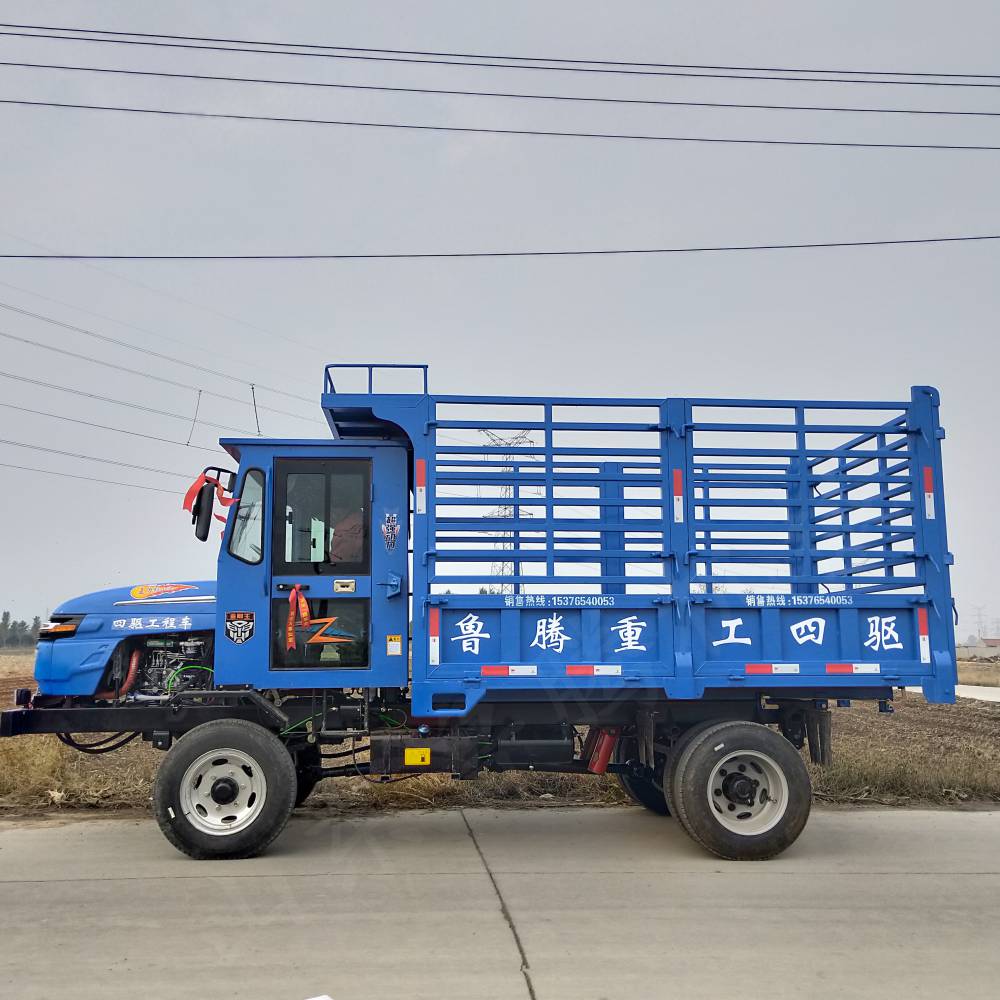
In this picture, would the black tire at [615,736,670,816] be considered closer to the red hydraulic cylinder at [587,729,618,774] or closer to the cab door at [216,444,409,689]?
the red hydraulic cylinder at [587,729,618,774]

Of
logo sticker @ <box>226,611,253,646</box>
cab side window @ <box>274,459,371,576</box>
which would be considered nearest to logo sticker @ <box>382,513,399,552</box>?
cab side window @ <box>274,459,371,576</box>

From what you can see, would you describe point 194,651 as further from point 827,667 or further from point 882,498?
point 882,498

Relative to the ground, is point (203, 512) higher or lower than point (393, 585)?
higher

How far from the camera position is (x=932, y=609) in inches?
303

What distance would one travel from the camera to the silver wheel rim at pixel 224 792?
23.5ft

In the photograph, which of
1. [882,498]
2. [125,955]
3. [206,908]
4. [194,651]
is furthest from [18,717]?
[882,498]

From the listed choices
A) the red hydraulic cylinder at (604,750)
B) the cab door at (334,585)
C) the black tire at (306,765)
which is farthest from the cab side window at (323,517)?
the red hydraulic cylinder at (604,750)

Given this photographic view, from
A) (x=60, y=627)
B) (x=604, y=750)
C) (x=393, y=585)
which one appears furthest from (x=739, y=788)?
(x=60, y=627)

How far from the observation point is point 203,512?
24.5 feet

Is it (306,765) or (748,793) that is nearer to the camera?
(748,793)

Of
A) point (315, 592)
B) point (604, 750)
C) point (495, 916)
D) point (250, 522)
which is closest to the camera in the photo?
point (495, 916)

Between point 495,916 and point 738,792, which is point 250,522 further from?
point 738,792

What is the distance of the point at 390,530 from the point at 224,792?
2289 mm

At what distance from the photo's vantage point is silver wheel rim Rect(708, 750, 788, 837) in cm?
742
